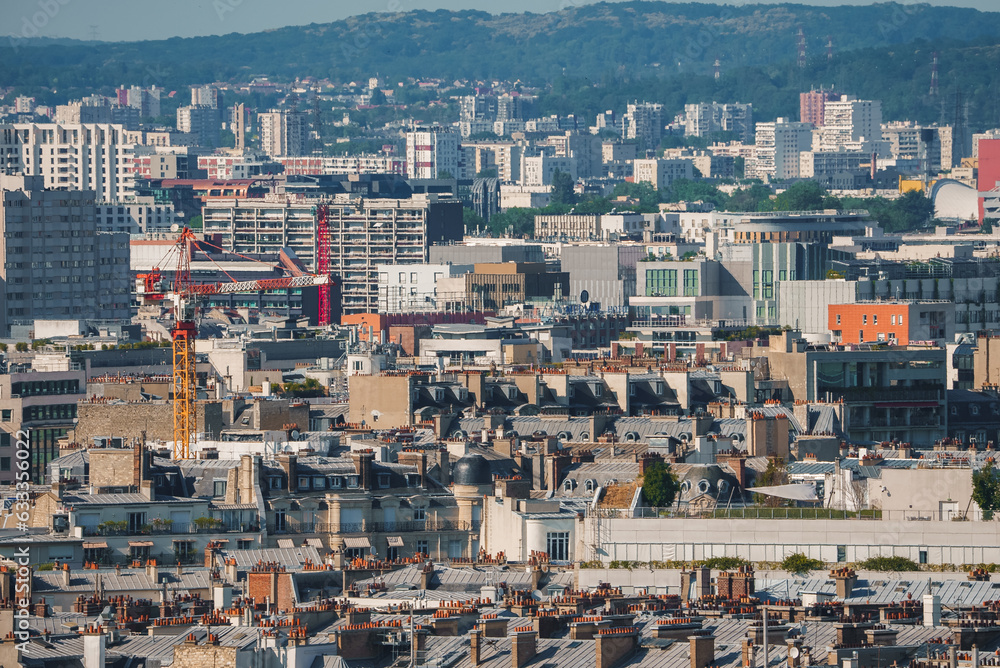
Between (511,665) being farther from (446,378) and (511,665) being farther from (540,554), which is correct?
(446,378)

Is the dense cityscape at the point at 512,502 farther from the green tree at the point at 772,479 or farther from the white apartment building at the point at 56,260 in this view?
the white apartment building at the point at 56,260

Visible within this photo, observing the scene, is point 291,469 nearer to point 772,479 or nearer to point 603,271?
point 772,479

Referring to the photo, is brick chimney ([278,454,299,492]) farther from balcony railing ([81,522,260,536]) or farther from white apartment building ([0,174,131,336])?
white apartment building ([0,174,131,336])

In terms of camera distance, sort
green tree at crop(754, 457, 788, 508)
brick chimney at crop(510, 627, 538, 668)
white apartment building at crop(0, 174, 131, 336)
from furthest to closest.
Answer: white apartment building at crop(0, 174, 131, 336), green tree at crop(754, 457, 788, 508), brick chimney at crop(510, 627, 538, 668)

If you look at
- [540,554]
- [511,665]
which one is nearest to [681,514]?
[540,554]

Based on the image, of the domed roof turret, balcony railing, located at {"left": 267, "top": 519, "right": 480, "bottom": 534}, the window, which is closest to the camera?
the window

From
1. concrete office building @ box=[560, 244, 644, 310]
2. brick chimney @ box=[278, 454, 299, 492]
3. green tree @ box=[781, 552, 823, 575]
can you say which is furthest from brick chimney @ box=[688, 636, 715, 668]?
concrete office building @ box=[560, 244, 644, 310]

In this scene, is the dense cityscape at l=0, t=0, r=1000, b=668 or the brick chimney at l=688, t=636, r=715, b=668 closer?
the brick chimney at l=688, t=636, r=715, b=668

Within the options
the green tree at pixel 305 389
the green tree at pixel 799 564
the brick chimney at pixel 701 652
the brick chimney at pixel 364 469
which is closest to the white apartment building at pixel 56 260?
the green tree at pixel 305 389
